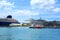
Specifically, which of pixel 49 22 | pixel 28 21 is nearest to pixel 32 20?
pixel 28 21

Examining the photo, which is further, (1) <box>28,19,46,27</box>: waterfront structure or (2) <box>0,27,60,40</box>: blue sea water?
(1) <box>28,19,46,27</box>: waterfront structure

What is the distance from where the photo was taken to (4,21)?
40.8 metres

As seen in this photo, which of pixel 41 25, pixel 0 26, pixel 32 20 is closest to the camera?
pixel 41 25

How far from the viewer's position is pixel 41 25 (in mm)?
36969

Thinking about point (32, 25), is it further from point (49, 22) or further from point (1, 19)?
point (1, 19)

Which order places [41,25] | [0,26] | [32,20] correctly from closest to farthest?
[41,25], [32,20], [0,26]

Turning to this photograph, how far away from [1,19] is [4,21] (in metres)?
1.14

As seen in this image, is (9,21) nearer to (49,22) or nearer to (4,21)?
(4,21)

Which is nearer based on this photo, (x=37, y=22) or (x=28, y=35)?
(x=28, y=35)

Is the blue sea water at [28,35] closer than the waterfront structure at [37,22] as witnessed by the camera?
Yes

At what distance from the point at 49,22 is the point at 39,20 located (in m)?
2.21

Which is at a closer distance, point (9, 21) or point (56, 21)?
point (56, 21)

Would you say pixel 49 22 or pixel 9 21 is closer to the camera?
pixel 49 22

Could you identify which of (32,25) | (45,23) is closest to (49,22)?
(45,23)
